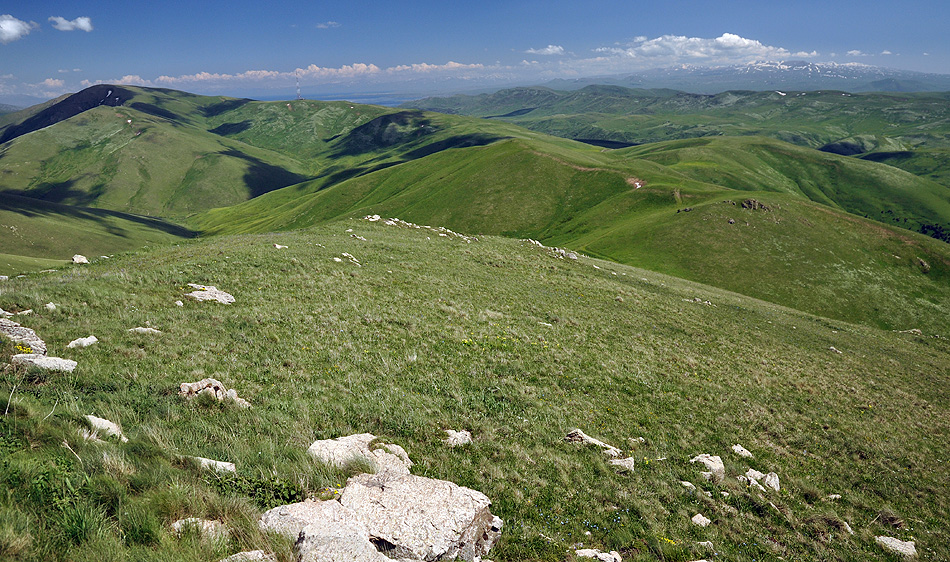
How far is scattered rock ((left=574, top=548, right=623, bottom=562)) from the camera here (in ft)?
Result: 27.6

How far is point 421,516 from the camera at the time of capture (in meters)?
7.45

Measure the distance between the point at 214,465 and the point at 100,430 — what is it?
2.73 meters

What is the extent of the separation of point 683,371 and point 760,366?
7807mm

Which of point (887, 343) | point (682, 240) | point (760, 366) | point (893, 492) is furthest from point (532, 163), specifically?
point (893, 492)

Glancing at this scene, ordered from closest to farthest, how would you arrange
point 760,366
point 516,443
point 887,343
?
point 516,443 → point 760,366 → point 887,343

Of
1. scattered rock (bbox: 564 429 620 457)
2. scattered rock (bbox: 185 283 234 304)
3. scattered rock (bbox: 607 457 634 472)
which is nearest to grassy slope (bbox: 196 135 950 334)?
scattered rock (bbox: 564 429 620 457)

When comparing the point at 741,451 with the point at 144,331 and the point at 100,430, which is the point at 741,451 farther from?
the point at 144,331

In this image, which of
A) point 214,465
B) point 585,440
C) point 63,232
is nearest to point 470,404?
point 585,440

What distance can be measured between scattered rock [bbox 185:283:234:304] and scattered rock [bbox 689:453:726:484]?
2264 centimetres

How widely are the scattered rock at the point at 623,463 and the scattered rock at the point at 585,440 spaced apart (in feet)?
1.44

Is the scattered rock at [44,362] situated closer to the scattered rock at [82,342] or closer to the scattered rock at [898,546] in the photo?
the scattered rock at [82,342]

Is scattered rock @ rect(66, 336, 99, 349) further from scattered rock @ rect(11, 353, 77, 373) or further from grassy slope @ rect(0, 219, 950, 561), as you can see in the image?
scattered rock @ rect(11, 353, 77, 373)

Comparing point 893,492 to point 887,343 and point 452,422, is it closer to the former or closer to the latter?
point 452,422

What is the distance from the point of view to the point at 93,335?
46.4 feet
